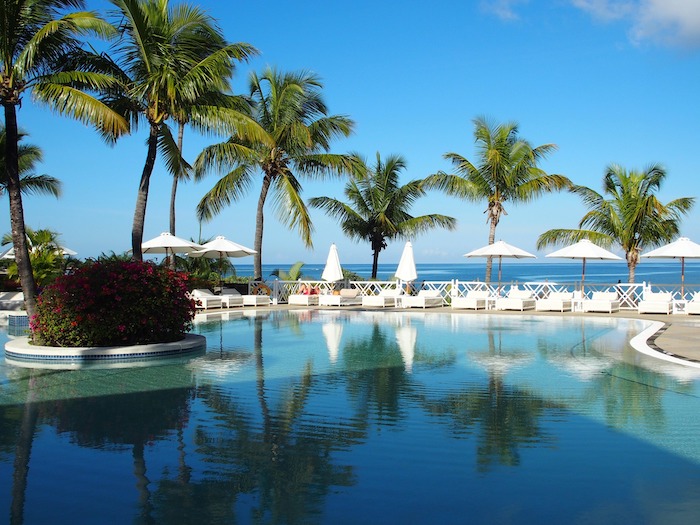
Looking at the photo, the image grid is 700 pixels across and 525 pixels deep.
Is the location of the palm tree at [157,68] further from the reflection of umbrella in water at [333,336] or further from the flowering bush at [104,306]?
the reflection of umbrella in water at [333,336]

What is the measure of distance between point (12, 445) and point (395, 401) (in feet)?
12.2

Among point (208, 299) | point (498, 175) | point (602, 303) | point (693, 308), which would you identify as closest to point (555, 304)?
point (602, 303)

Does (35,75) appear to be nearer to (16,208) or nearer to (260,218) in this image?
(16,208)

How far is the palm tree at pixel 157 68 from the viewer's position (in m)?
13.2

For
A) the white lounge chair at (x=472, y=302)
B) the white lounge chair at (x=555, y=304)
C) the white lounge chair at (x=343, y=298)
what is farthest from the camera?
the white lounge chair at (x=343, y=298)

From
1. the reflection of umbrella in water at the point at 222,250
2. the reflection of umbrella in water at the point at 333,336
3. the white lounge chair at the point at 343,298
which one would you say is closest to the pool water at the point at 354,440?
the reflection of umbrella in water at the point at 333,336

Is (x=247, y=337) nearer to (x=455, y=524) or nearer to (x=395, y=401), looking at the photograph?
(x=395, y=401)

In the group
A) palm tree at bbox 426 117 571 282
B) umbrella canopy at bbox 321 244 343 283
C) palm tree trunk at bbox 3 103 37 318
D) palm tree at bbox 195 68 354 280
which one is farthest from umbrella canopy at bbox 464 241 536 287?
palm tree trunk at bbox 3 103 37 318

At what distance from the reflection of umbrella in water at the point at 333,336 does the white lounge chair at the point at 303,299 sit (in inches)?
Result: 249

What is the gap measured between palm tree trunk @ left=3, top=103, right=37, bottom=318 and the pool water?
225 centimetres

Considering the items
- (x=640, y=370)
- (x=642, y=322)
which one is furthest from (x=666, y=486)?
(x=642, y=322)

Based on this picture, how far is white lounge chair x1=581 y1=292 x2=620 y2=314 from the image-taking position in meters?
19.4

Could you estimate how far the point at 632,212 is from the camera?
24438mm

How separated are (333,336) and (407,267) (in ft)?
33.5
